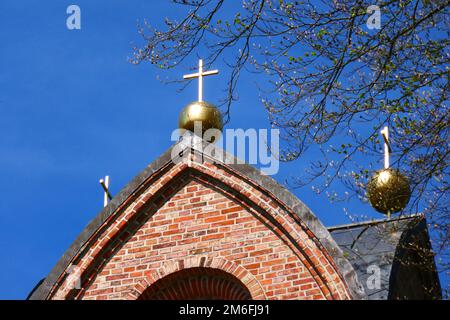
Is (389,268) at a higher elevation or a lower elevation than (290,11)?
lower

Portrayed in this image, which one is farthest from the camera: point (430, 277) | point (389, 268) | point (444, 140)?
point (430, 277)

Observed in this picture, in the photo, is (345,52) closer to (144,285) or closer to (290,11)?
(290,11)

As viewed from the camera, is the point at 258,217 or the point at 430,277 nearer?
the point at 258,217

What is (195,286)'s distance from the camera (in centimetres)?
1725

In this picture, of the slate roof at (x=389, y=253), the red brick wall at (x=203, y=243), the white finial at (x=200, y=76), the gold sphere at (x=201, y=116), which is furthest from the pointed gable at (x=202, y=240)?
the white finial at (x=200, y=76)

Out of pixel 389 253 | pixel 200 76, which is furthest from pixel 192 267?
pixel 200 76

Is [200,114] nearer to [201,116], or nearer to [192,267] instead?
[201,116]

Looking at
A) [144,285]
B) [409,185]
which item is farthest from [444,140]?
[144,285]

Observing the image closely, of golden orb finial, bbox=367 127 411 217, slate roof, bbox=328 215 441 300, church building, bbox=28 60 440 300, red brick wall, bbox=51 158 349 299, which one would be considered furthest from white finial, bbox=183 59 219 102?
golden orb finial, bbox=367 127 411 217

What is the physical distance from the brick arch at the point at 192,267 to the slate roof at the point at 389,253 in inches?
51.3

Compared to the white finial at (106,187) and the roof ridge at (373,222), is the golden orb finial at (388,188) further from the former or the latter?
the white finial at (106,187)

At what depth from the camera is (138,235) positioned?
1761 cm

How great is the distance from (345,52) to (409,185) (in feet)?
5.33
